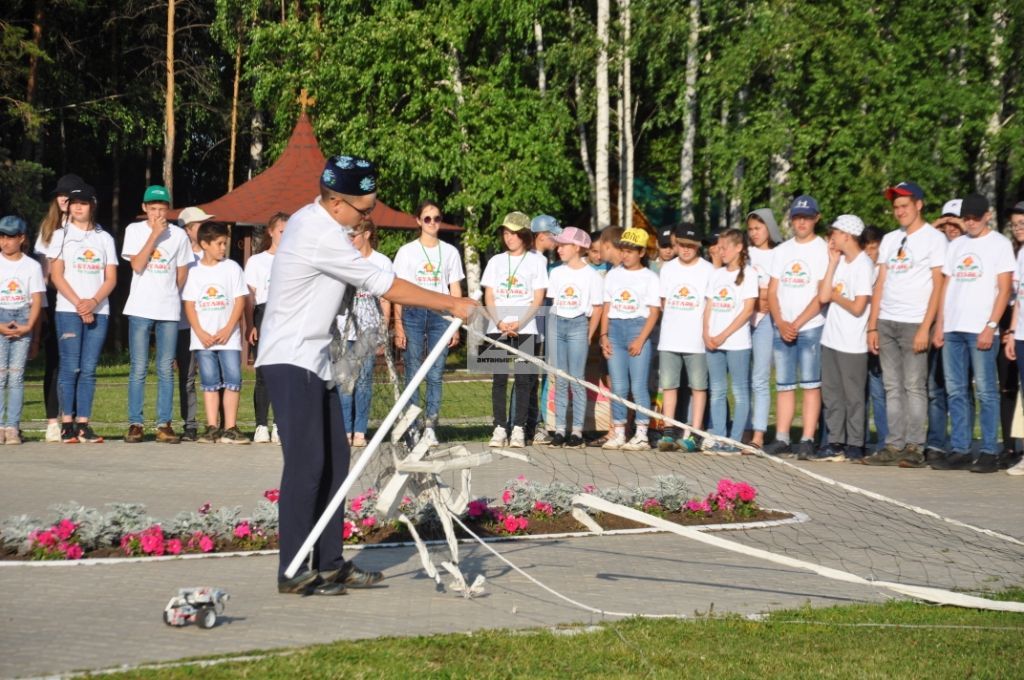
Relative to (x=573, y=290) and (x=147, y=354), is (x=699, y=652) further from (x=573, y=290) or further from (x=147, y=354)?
(x=147, y=354)

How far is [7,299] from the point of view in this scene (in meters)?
13.4

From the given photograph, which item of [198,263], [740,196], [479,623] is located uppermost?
[740,196]

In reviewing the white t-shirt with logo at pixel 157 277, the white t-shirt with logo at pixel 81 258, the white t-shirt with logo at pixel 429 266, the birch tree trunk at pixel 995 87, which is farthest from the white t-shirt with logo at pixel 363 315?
the birch tree trunk at pixel 995 87

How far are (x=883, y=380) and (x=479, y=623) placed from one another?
753 centimetres

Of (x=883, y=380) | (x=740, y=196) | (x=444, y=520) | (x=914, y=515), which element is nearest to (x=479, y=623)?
(x=444, y=520)

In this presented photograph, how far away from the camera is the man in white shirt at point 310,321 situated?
716 centimetres

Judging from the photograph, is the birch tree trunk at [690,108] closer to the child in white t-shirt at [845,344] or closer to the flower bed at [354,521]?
the child in white t-shirt at [845,344]

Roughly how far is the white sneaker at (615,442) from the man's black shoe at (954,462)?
10.2ft

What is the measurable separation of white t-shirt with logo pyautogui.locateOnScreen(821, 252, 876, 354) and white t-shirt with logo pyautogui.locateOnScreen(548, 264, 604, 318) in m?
2.42

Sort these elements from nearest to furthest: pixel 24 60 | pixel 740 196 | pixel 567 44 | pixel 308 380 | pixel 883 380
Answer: pixel 308 380, pixel 883 380, pixel 740 196, pixel 567 44, pixel 24 60

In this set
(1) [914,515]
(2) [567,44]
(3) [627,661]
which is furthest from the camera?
(2) [567,44]

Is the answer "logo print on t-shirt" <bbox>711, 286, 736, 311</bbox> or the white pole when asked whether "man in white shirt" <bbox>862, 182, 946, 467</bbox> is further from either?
the white pole

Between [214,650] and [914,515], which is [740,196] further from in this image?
[214,650]

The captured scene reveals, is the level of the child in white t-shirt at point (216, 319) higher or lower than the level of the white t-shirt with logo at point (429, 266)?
lower
